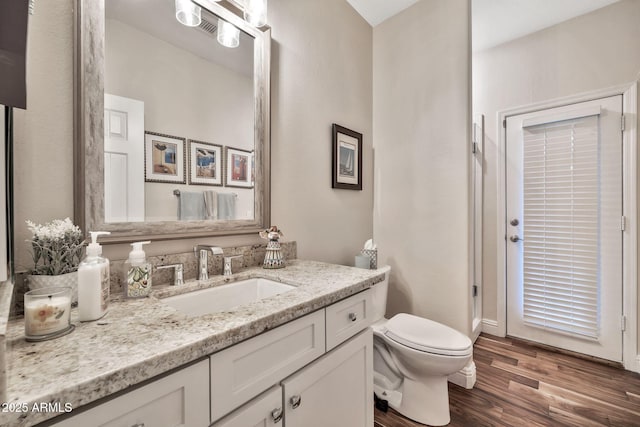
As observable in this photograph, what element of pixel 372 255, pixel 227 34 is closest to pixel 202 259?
pixel 227 34

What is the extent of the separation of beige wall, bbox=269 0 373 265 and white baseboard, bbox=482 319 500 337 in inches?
58.9

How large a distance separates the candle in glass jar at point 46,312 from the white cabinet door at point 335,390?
0.57 meters

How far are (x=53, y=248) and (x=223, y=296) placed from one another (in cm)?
55

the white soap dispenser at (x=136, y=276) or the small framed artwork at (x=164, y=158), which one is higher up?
the small framed artwork at (x=164, y=158)

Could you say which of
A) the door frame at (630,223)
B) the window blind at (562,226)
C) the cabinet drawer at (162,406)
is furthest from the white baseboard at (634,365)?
the cabinet drawer at (162,406)

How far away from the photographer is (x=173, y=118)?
107 centimetres

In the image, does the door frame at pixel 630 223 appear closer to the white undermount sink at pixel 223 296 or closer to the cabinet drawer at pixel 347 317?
the cabinet drawer at pixel 347 317

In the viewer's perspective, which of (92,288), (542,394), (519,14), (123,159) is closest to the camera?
(92,288)

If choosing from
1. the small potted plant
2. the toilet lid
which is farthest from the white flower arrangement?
the toilet lid

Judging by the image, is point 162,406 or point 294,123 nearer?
point 162,406

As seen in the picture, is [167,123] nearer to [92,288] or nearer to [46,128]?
[46,128]

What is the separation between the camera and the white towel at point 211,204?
1.17 metres

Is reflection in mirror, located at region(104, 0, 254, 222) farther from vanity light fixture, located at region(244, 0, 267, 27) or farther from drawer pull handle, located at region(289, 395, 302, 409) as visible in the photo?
drawer pull handle, located at region(289, 395, 302, 409)

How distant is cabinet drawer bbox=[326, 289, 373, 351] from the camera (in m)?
0.95
